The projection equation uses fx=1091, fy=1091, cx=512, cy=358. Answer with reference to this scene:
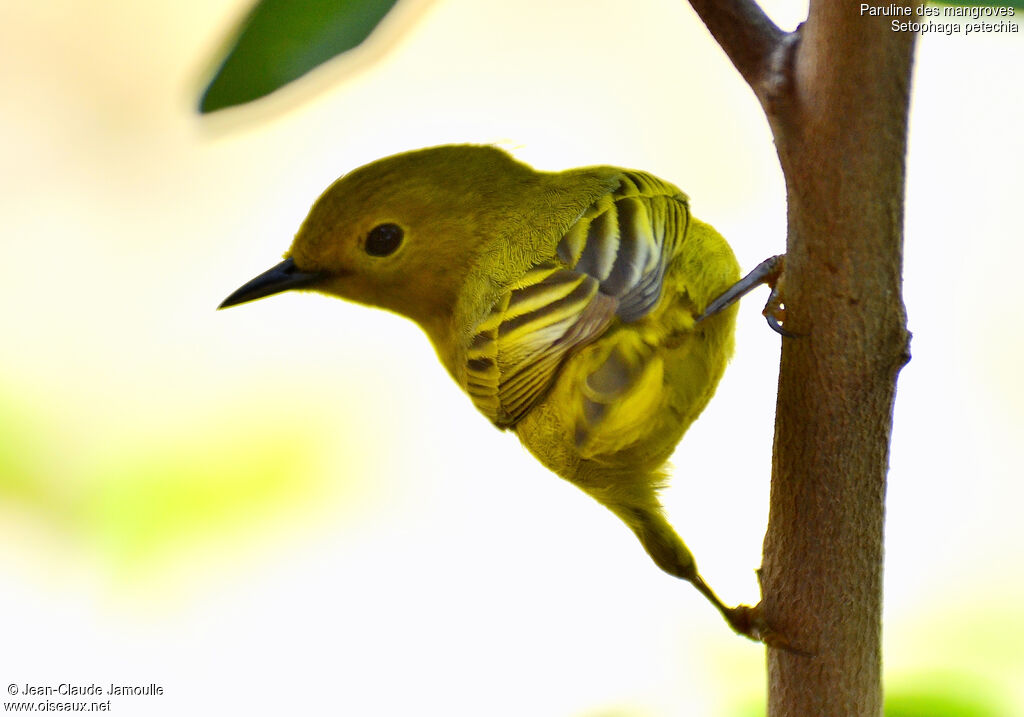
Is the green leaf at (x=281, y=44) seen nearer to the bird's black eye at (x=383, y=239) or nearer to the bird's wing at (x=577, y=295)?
the bird's wing at (x=577, y=295)

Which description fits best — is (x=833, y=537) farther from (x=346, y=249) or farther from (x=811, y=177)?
(x=346, y=249)

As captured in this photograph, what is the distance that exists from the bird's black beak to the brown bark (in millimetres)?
1187

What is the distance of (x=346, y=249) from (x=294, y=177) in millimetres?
1328

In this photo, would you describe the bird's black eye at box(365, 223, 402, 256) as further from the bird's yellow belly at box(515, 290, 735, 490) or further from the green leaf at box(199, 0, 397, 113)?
the green leaf at box(199, 0, 397, 113)

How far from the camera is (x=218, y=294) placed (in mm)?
3270

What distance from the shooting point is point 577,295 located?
5.75ft

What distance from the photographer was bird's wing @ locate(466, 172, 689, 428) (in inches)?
67.4

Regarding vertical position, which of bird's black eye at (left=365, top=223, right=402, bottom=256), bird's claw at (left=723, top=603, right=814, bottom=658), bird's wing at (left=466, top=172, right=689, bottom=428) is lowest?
bird's claw at (left=723, top=603, right=814, bottom=658)

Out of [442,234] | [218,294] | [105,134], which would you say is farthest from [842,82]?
[105,134]

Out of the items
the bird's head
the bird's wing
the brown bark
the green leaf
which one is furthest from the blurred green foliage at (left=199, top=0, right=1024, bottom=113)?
the bird's head

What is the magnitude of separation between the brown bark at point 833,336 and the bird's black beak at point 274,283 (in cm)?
119

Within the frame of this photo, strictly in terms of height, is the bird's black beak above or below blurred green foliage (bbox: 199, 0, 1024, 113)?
above

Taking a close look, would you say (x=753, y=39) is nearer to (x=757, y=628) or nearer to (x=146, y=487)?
(x=757, y=628)

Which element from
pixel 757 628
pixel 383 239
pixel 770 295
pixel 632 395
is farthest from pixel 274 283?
pixel 757 628
